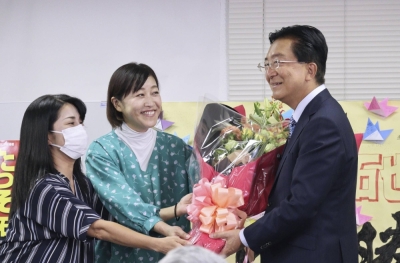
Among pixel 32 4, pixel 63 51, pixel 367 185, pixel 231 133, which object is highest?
pixel 32 4

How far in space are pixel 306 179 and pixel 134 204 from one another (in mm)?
663

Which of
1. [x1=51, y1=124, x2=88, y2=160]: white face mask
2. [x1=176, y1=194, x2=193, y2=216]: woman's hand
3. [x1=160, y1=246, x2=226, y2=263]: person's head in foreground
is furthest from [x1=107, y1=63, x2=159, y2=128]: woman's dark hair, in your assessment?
[x1=160, y1=246, x2=226, y2=263]: person's head in foreground

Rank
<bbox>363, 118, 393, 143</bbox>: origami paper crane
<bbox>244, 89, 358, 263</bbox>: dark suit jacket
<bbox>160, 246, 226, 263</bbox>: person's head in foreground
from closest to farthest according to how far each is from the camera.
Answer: <bbox>160, 246, 226, 263</bbox>: person's head in foreground, <bbox>244, 89, 358, 263</bbox>: dark suit jacket, <bbox>363, 118, 393, 143</bbox>: origami paper crane

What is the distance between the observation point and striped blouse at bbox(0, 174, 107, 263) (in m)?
2.19

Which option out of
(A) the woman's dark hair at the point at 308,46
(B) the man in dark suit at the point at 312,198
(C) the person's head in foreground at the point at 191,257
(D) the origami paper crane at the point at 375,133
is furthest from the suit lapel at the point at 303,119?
(D) the origami paper crane at the point at 375,133

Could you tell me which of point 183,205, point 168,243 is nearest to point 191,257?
point 168,243

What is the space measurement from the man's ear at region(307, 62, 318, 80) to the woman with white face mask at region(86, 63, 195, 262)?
0.58 metres

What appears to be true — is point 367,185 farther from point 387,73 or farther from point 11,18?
point 11,18

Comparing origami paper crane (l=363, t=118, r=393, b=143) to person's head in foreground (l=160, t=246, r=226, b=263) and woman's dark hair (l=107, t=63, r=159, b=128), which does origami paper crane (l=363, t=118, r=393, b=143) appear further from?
person's head in foreground (l=160, t=246, r=226, b=263)

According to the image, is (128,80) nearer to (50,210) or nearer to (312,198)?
(50,210)

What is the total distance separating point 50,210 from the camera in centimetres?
219

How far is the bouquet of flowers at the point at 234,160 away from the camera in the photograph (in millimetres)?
2039

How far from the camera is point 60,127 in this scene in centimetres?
234

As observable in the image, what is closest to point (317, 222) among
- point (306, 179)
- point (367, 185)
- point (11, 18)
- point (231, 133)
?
point (306, 179)
